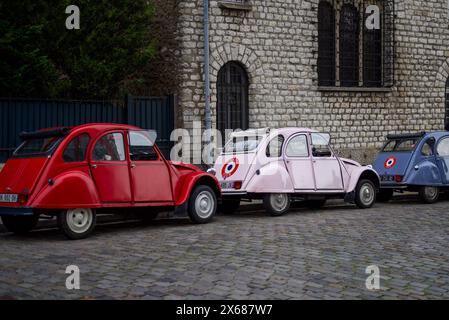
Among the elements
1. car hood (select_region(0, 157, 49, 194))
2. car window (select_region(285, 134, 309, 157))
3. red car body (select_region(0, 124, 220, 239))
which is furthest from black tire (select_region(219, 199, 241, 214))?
car hood (select_region(0, 157, 49, 194))

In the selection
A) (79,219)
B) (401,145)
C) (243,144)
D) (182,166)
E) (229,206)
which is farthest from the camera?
(401,145)

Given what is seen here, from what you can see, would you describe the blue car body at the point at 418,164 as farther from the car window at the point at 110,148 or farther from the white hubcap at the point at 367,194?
the car window at the point at 110,148

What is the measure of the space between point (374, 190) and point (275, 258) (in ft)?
22.3

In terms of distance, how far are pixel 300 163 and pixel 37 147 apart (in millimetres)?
5152

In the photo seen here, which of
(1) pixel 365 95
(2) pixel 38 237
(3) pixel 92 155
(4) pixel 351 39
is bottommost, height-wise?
(2) pixel 38 237

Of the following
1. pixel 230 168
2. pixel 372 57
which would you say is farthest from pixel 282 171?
pixel 372 57

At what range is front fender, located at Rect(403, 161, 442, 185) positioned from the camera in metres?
14.3

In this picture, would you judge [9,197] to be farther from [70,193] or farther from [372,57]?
[372,57]

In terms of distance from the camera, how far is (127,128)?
33.5ft

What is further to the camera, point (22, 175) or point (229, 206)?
point (229, 206)

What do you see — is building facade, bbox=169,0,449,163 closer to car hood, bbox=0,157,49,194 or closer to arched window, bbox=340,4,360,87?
arched window, bbox=340,4,360,87

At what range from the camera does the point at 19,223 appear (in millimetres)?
9938
